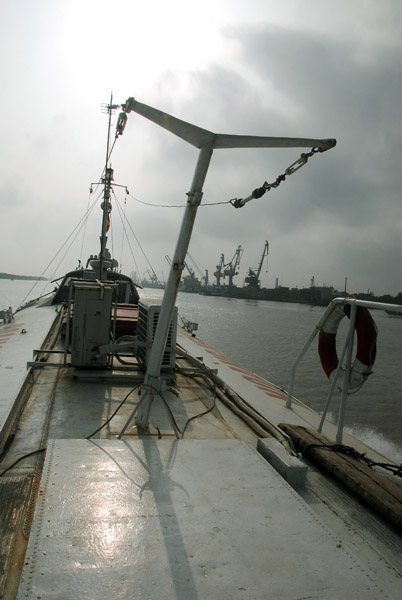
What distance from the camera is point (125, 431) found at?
4.14 metres

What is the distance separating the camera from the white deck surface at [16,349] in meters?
4.81

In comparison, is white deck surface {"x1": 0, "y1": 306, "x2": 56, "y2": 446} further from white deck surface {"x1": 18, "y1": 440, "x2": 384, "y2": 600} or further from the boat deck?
white deck surface {"x1": 18, "y1": 440, "x2": 384, "y2": 600}

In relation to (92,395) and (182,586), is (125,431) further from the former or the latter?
(182,586)

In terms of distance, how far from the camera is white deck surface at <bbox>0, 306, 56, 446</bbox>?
4.81 m

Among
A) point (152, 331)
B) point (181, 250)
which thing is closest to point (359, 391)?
point (152, 331)

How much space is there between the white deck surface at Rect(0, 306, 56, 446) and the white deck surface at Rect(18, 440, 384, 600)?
1.60 meters

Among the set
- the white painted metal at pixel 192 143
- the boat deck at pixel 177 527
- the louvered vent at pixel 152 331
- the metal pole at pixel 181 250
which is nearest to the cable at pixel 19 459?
the boat deck at pixel 177 527

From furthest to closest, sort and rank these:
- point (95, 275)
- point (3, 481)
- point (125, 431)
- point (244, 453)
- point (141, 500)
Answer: point (95, 275) → point (125, 431) → point (244, 453) → point (3, 481) → point (141, 500)

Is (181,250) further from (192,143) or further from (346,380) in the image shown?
(346,380)

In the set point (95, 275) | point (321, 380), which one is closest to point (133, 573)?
point (95, 275)

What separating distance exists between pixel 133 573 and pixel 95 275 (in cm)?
1366

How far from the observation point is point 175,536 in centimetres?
242

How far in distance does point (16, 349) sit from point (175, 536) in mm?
6883

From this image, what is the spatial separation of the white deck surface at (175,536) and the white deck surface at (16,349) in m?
1.60
